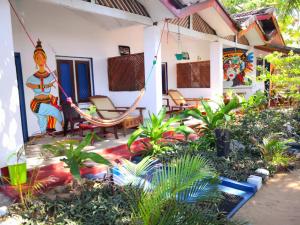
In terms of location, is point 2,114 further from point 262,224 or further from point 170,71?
point 170,71

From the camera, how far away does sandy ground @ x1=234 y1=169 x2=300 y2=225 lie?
298cm

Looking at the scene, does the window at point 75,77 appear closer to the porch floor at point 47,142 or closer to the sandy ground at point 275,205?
the porch floor at point 47,142

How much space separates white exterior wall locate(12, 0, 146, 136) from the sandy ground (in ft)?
11.6

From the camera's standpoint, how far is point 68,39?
21.8ft

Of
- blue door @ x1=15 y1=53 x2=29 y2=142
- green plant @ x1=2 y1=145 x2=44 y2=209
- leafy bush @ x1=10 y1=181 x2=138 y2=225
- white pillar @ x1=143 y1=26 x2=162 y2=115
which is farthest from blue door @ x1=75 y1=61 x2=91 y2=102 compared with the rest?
leafy bush @ x1=10 y1=181 x2=138 y2=225

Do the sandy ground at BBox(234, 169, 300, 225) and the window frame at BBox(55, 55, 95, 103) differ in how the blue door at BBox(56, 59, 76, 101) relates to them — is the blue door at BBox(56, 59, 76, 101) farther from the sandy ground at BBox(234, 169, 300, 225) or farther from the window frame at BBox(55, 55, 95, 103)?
the sandy ground at BBox(234, 169, 300, 225)

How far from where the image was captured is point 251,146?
5148 mm

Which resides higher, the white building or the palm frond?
the white building

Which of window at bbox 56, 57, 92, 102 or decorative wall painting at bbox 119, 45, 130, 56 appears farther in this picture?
decorative wall painting at bbox 119, 45, 130, 56

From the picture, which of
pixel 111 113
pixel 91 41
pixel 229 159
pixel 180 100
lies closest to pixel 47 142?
pixel 111 113

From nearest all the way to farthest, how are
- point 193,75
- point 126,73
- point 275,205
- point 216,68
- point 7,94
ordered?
point 275,205
point 7,94
point 126,73
point 216,68
point 193,75

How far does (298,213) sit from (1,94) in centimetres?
387

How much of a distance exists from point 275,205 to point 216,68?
599cm

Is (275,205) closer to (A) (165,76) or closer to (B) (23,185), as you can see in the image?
(B) (23,185)
